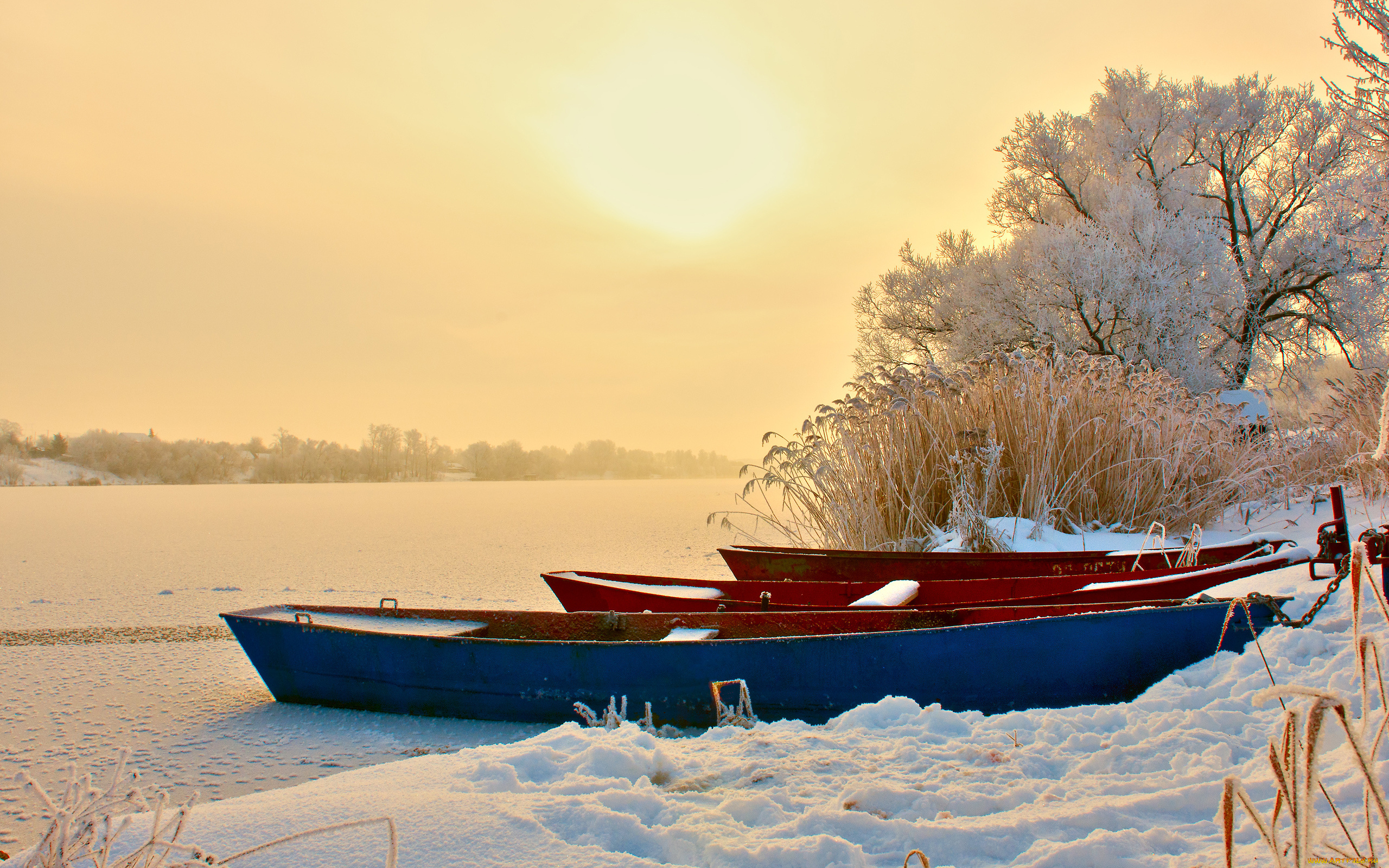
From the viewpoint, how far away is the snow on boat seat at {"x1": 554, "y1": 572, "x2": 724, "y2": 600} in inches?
171

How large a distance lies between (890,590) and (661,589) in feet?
4.74

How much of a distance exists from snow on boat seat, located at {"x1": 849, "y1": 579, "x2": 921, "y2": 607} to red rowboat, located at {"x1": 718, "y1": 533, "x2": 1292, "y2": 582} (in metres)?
0.51

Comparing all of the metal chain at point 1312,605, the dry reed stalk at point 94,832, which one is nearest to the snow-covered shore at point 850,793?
the metal chain at point 1312,605

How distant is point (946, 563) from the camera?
4.96m

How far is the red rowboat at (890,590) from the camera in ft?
11.3

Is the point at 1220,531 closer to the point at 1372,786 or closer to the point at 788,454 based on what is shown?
the point at 788,454

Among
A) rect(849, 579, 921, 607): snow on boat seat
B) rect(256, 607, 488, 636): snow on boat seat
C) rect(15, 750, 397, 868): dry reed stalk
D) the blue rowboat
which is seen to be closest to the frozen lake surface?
the blue rowboat

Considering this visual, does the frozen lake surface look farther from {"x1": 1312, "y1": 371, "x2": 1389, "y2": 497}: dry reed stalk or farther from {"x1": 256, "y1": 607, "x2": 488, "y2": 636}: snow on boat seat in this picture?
{"x1": 1312, "y1": 371, "x2": 1389, "y2": 497}: dry reed stalk

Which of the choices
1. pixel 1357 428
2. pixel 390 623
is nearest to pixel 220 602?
pixel 390 623

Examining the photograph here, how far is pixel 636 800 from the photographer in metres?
1.75

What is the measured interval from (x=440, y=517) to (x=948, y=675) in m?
14.8

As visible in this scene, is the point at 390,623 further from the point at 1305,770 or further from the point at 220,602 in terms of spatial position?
the point at 1305,770

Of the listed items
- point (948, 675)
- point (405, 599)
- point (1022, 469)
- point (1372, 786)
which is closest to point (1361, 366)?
point (1022, 469)

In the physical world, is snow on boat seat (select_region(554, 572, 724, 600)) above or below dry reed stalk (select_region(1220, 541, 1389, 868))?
below
